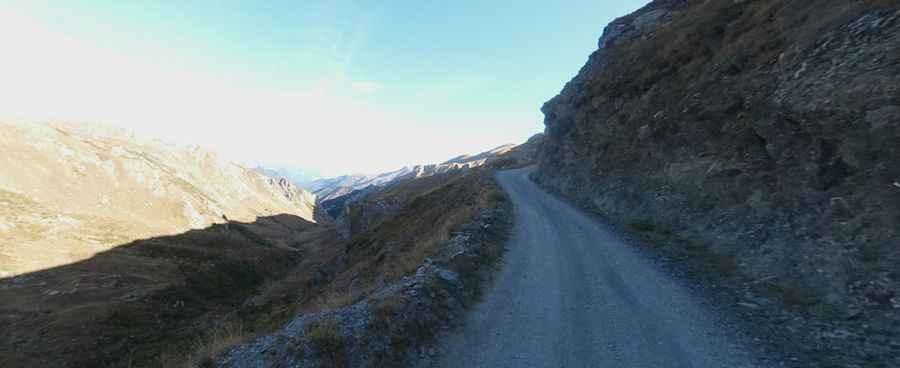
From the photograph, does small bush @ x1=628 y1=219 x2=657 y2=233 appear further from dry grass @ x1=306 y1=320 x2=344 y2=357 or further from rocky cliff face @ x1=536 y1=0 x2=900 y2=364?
dry grass @ x1=306 y1=320 x2=344 y2=357

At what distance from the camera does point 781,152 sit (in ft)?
55.9

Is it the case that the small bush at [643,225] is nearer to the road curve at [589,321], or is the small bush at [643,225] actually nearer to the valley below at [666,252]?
the valley below at [666,252]

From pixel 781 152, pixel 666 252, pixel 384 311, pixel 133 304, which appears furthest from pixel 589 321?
pixel 133 304

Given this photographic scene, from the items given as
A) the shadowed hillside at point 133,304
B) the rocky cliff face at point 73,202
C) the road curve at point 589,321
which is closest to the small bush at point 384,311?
the road curve at point 589,321

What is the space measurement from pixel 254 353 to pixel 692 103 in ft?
93.5

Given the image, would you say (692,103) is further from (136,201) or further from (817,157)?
(136,201)

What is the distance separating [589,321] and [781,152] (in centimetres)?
1407

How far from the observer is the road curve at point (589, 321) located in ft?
29.7

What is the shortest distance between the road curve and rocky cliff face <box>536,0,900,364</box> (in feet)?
A: 9.85

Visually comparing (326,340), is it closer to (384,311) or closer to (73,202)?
(384,311)

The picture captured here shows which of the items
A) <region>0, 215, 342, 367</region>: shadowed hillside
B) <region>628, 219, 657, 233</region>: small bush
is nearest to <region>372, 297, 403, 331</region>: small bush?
<region>0, 215, 342, 367</region>: shadowed hillside

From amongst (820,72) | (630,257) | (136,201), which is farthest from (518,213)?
(136,201)

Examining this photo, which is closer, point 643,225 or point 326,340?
point 326,340

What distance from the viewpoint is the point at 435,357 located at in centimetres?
920
